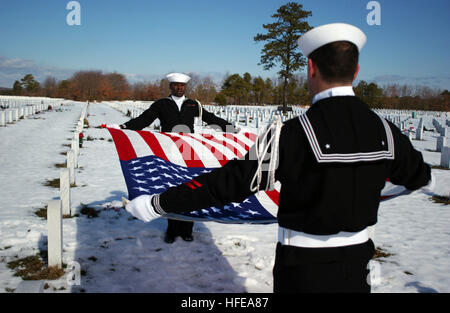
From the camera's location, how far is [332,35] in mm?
1486

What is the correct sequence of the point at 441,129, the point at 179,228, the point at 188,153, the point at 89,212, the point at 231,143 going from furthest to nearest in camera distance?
1. the point at 441,129
2. the point at 89,212
3. the point at 179,228
4. the point at 231,143
5. the point at 188,153

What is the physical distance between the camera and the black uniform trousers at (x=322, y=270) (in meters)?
1.55

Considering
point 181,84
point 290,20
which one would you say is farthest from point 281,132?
point 290,20

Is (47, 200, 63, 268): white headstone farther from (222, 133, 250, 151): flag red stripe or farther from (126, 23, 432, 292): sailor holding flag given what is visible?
(126, 23, 432, 292): sailor holding flag

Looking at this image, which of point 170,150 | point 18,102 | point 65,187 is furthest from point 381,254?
point 18,102

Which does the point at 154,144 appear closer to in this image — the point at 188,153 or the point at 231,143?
the point at 188,153

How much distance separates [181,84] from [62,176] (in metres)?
2.41

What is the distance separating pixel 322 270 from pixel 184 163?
105 inches

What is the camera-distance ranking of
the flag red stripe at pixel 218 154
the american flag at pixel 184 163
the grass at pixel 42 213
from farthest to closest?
the grass at pixel 42 213 → the flag red stripe at pixel 218 154 → the american flag at pixel 184 163

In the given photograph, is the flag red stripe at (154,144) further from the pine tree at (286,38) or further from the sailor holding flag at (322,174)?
the pine tree at (286,38)

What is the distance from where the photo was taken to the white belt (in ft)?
5.14

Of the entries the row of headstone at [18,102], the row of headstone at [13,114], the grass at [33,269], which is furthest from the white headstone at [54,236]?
the row of headstone at [18,102]

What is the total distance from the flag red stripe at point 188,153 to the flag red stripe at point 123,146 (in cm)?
58
